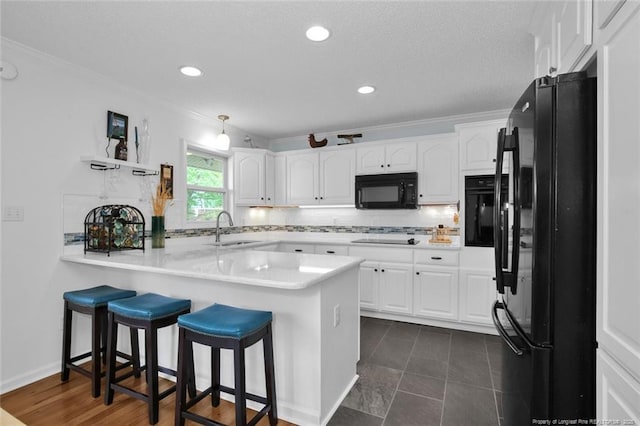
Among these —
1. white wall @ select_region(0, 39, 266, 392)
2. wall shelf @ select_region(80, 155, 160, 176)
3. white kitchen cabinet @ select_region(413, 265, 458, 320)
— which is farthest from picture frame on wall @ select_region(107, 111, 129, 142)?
white kitchen cabinet @ select_region(413, 265, 458, 320)

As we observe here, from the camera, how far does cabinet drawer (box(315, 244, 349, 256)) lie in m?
3.91

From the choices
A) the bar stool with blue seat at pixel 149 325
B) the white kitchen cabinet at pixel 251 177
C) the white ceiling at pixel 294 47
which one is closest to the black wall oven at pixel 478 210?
the white ceiling at pixel 294 47

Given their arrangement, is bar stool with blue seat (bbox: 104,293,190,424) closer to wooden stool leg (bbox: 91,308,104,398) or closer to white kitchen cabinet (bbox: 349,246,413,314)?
wooden stool leg (bbox: 91,308,104,398)

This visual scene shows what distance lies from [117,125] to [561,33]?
10.8 feet

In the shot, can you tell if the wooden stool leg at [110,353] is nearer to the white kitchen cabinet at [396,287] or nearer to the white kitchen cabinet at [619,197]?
the white kitchen cabinet at [619,197]

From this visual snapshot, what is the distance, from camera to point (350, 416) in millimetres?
1910

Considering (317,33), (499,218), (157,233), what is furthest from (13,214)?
(499,218)

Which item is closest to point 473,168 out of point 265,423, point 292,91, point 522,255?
point 292,91

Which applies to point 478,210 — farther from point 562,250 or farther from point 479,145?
point 562,250

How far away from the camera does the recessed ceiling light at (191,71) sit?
8.56 ft

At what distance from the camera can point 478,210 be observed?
10.7ft

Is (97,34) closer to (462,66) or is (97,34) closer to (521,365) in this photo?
(462,66)

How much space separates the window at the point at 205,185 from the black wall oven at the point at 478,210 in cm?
302

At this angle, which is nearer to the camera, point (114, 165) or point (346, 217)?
point (114, 165)
